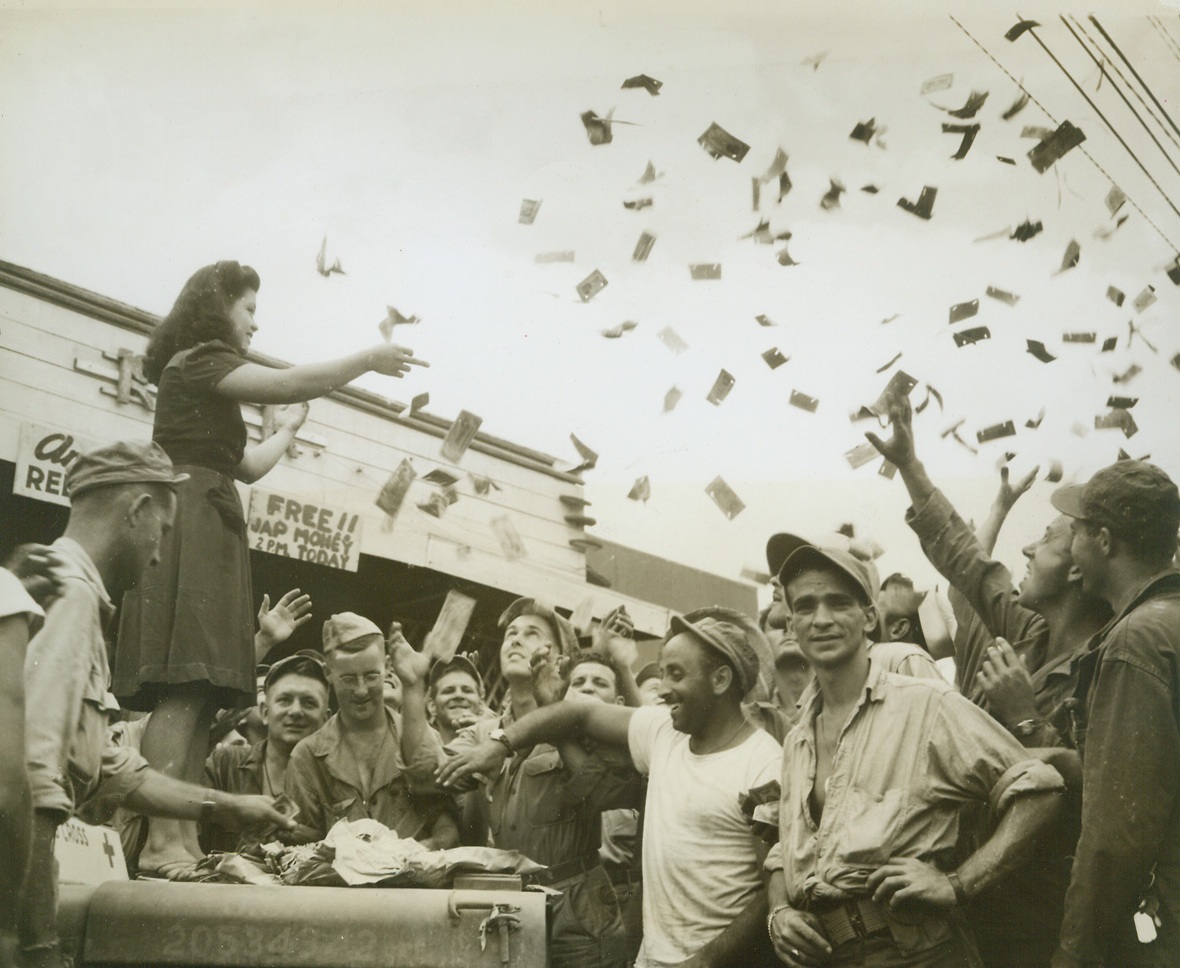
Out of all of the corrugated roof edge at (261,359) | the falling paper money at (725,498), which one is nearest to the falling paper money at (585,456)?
the corrugated roof edge at (261,359)

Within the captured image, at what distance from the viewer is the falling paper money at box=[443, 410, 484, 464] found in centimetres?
539

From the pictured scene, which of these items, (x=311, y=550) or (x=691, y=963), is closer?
(x=691, y=963)

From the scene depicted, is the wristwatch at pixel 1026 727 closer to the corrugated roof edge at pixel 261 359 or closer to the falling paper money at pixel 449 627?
the corrugated roof edge at pixel 261 359

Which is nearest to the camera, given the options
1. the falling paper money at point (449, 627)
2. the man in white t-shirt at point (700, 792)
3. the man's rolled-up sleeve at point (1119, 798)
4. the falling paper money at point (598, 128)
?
the man's rolled-up sleeve at point (1119, 798)

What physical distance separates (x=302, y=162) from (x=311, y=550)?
5.59 ft

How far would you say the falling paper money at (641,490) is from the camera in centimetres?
534

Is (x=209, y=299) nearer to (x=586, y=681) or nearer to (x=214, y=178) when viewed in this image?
(x=214, y=178)

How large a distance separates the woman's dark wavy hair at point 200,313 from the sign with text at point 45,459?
1.34 feet

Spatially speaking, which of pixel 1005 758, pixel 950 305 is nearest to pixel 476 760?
pixel 1005 758

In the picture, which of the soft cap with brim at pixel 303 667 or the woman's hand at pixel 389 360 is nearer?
the soft cap with brim at pixel 303 667

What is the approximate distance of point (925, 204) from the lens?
17.6 feet

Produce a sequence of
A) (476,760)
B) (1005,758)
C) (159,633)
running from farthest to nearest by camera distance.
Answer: (159,633) → (476,760) → (1005,758)

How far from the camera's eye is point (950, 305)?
210 inches

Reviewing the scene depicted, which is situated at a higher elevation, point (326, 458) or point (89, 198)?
point (89, 198)
